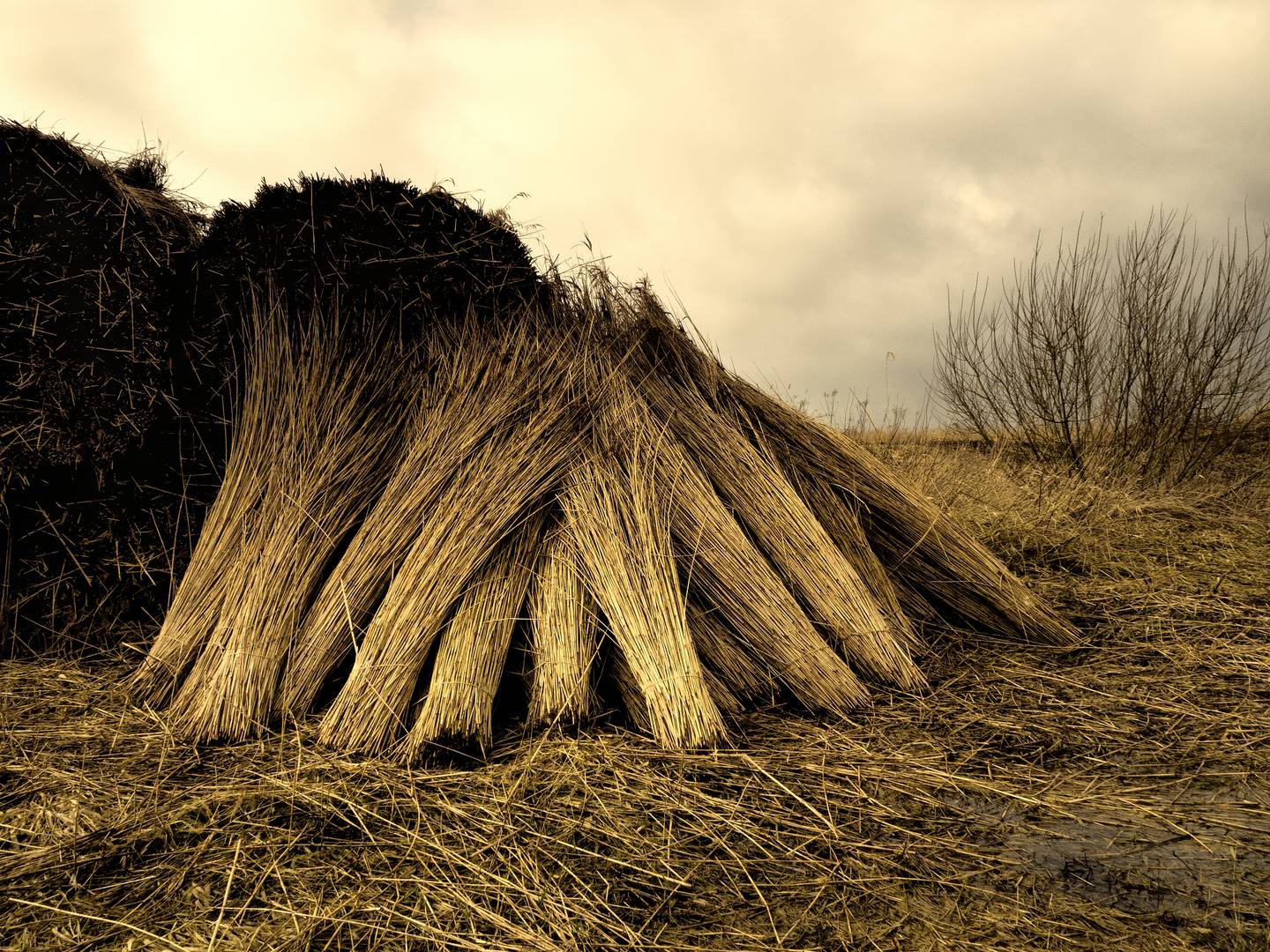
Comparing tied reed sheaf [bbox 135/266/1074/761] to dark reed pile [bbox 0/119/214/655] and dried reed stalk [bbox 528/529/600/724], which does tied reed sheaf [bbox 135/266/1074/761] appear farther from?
dark reed pile [bbox 0/119/214/655]

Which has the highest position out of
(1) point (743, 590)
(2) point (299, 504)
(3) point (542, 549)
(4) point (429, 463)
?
(4) point (429, 463)

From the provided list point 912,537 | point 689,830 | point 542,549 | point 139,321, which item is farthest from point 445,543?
point 912,537

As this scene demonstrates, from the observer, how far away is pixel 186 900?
1.72m

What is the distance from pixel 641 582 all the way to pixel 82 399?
8.09 ft

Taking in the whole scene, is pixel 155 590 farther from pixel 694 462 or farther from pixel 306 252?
pixel 694 462

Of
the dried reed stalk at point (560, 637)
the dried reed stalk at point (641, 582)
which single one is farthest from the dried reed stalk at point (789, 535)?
the dried reed stalk at point (560, 637)

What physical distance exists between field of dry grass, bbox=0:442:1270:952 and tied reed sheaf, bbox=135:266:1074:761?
17cm

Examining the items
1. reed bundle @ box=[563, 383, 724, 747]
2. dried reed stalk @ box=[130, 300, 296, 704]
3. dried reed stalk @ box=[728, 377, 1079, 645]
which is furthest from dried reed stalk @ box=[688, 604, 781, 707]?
dried reed stalk @ box=[130, 300, 296, 704]

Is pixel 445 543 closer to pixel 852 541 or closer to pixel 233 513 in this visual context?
pixel 233 513

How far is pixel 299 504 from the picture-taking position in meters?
2.83

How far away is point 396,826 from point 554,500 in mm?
1156

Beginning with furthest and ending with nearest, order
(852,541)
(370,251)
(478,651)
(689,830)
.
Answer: (852,541), (370,251), (478,651), (689,830)

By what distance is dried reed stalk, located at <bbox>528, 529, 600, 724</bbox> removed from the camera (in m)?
2.38

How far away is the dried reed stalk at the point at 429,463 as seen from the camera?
8.41 feet
